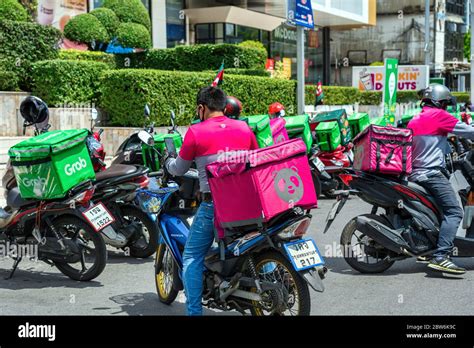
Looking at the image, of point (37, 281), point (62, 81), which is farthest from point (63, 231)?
point (62, 81)

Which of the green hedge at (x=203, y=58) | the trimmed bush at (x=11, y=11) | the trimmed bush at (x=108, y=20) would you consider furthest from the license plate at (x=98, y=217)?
the trimmed bush at (x=108, y=20)

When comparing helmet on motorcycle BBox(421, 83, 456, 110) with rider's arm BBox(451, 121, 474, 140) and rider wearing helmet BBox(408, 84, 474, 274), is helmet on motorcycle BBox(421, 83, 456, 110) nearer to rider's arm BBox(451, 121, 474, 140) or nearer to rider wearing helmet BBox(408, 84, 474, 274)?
rider wearing helmet BBox(408, 84, 474, 274)

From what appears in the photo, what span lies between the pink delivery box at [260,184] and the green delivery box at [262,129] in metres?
4.82

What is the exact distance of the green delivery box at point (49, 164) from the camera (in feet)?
20.5

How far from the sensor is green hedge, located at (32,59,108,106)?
15961 millimetres

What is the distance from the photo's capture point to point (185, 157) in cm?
488

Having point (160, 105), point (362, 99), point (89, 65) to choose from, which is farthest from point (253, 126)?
point (362, 99)

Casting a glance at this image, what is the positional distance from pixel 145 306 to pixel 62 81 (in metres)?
11.2

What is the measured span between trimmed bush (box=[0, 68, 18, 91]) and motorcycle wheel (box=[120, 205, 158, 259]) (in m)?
9.58

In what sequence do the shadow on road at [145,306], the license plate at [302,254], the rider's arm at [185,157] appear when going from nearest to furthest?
the license plate at [302,254] < the rider's arm at [185,157] < the shadow on road at [145,306]

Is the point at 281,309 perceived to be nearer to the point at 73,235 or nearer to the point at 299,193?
the point at 299,193

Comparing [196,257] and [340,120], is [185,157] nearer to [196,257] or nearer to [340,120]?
[196,257]

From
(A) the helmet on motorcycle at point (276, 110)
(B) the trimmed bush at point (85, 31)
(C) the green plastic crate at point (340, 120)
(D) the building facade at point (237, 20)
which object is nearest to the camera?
(A) the helmet on motorcycle at point (276, 110)

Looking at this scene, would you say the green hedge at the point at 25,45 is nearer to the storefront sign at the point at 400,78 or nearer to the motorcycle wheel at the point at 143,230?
the motorcycle wheel at the point at 143,230
